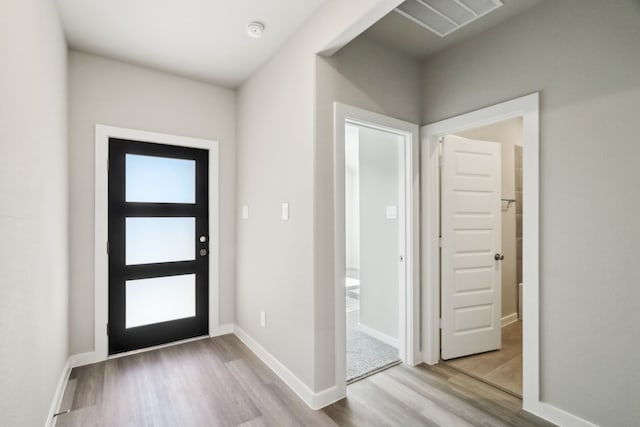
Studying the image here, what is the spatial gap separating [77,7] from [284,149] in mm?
1758

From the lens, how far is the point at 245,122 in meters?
3.29

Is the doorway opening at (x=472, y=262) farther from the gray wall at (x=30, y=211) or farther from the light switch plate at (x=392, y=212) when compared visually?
the gray wall at (x=30, y=211)

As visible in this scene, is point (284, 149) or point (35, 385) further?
point (284, 149)

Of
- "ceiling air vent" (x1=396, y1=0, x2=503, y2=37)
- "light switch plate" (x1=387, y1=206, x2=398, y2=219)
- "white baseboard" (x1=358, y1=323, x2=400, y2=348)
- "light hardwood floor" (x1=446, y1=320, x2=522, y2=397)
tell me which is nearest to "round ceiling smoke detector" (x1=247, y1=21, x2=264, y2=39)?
"ceiling air vent" (x1=396, y1=0, x2=503, y2=37)

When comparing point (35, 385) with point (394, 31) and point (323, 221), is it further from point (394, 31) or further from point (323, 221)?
point (394, 31)

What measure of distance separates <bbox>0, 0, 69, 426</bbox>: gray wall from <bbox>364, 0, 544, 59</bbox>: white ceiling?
7.10 ft

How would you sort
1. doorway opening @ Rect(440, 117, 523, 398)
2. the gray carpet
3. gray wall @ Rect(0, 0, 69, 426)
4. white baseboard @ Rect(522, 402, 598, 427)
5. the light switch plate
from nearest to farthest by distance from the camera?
gray wall @ Rect(0, 0, 69, 426) → white baseboard @ Rect(522, 402, 598, 427) → the gray carpet → doorway opening @ Rect(440, 117, 523, 398) → the light switch plate

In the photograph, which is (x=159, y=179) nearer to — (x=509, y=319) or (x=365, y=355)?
(x=365, y=355)

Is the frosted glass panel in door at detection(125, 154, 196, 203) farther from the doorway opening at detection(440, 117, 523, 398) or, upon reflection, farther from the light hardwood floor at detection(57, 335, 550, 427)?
the doorway opening at detection(440, 117, 523, 398)

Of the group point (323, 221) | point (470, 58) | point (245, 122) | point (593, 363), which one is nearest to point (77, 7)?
point (245, 122)

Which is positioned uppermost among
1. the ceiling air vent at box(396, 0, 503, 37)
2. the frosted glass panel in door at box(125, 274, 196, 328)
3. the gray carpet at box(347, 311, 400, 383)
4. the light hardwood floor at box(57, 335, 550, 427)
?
the ceiling air vent at box(396, 0, 503, 37)

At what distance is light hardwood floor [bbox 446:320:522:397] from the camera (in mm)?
2424

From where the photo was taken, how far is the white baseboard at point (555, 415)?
183cm

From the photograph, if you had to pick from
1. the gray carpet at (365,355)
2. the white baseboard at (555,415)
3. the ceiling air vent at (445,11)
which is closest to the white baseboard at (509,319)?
the gray carpet at (365,355)
